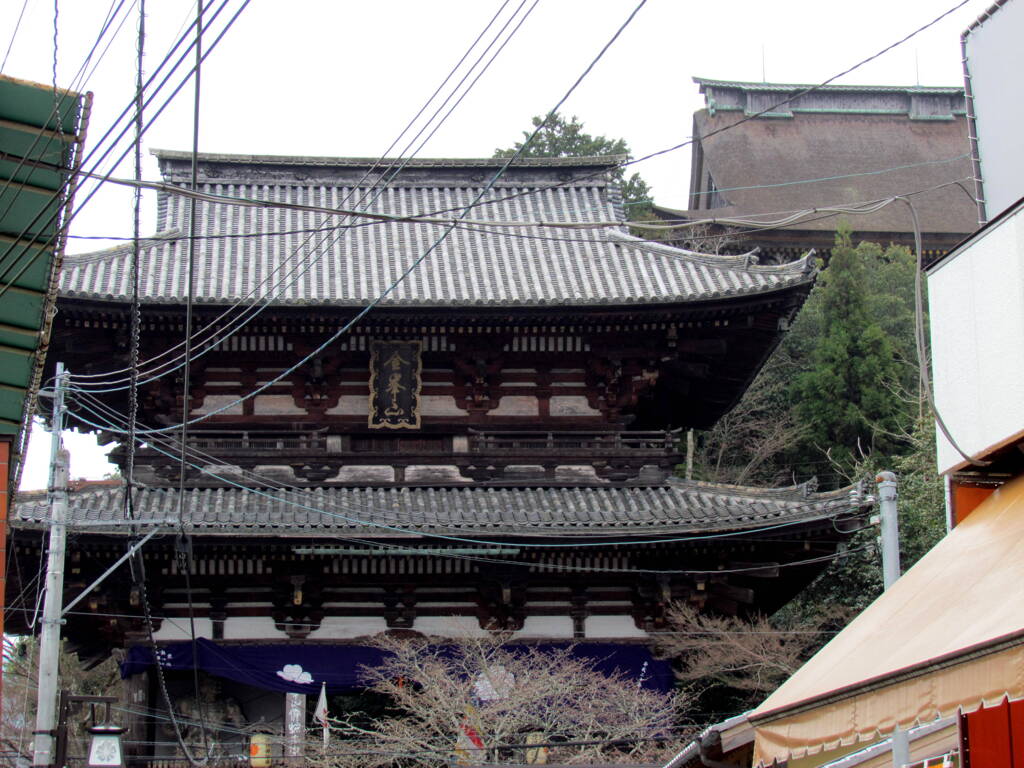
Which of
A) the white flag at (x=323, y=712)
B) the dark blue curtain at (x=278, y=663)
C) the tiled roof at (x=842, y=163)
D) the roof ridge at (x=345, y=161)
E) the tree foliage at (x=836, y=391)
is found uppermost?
the tiled roof at (x=842, y=163)

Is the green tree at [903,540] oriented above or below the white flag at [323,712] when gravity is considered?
above

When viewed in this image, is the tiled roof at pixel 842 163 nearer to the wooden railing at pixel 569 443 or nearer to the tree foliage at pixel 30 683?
the wooden railing at pixel 569 443

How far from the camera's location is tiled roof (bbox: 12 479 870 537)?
16938 mm

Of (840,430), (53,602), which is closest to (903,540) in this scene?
(840,430)

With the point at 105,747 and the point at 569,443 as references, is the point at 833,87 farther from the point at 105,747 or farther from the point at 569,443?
the point at 105,747

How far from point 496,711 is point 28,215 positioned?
27.3 feet

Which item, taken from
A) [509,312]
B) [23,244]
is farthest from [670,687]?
[23,244]

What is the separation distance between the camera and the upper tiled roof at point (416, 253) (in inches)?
746

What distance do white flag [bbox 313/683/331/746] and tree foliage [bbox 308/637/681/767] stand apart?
148 mm

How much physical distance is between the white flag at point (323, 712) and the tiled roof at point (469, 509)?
213 cm

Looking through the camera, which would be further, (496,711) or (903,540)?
(903,540)

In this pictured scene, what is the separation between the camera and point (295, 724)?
56.9 ft

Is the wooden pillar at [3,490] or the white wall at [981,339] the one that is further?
the wooden pillar at [3,490]

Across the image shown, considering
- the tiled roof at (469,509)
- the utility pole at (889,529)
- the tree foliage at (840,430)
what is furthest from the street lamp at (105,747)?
the tree foliage at (840,430)
